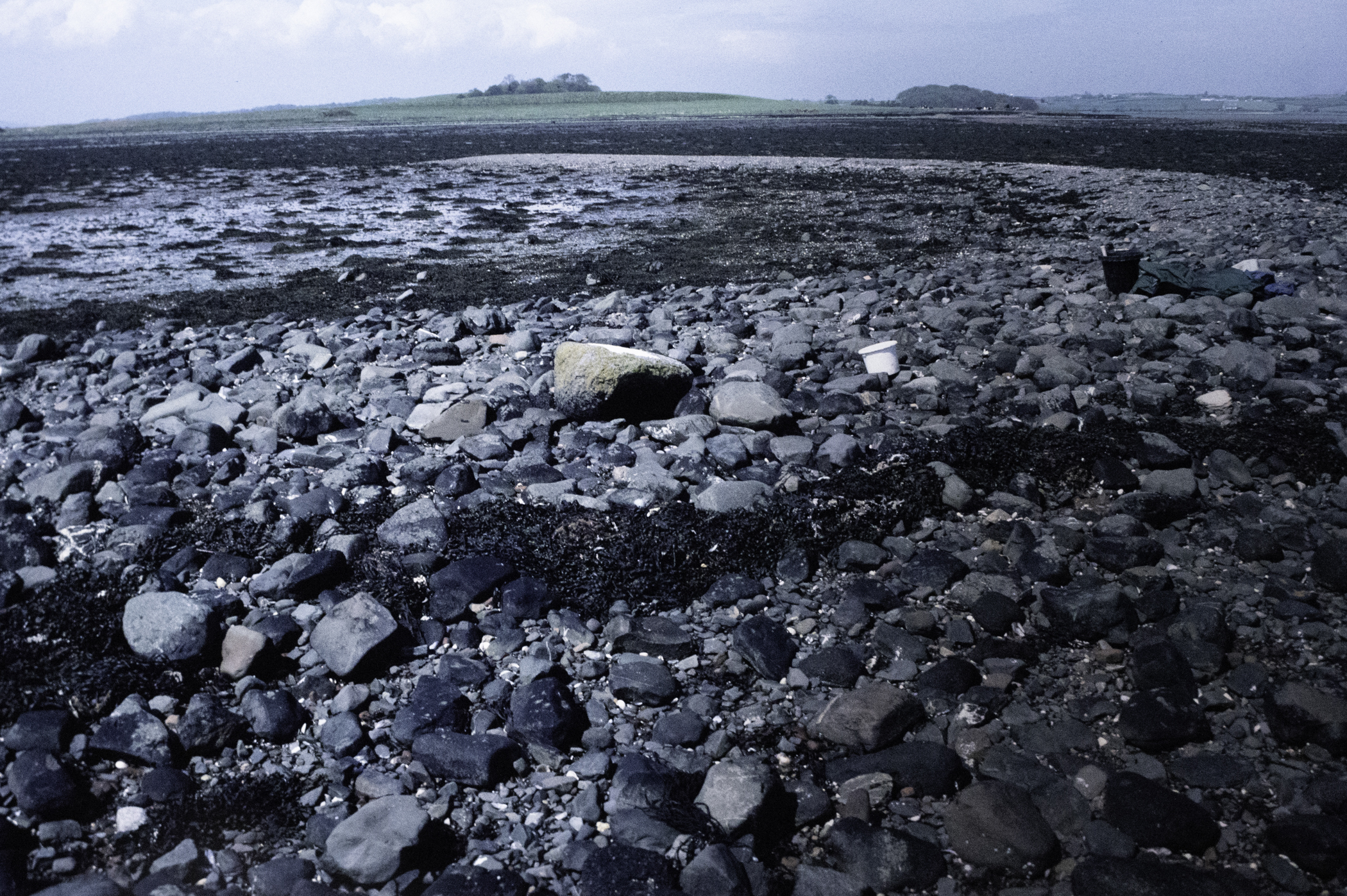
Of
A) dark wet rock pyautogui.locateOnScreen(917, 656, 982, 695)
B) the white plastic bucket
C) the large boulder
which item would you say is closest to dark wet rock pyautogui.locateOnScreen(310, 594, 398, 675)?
dark wet rock pyautogui.locateOnScreen(917, 656, 982, 695)

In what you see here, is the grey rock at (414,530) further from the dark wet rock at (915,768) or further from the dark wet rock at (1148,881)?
A: the dark wet rock at (1148,881)

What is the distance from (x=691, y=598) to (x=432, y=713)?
4.53ft

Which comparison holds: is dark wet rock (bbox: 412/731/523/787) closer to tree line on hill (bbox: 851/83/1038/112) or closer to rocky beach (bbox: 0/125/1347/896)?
rocky beach (bbox: 0/125/1347/896)

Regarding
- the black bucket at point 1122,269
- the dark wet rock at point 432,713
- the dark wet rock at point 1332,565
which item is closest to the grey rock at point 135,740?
the dark wet rock at point 432,713

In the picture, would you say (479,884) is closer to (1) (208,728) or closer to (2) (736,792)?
(2) (736,792)

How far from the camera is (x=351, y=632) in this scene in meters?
3.76

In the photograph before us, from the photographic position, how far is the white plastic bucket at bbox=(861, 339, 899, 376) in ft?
23.1

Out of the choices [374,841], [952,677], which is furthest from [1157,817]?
[374,841]

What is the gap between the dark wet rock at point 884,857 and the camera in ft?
8.90

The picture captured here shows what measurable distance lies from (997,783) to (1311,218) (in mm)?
14637

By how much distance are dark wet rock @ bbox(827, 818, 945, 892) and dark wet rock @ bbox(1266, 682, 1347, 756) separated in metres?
1.45

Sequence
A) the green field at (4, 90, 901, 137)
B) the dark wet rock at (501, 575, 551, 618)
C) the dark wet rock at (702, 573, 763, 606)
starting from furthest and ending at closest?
1. the green field at (4, 90, 901, 137)
2. the dark wet rock at (702, 573, 763, 606)
3. the dark wet rock at (501, 575, 551, 618)

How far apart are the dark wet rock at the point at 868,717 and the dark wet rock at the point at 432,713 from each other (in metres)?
1.40

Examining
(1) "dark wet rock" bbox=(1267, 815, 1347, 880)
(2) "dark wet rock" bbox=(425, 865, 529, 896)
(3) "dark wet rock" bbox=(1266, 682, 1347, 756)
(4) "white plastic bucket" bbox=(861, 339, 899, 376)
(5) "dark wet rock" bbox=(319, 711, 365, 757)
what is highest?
(4) "white plastic bucket" bbox=(861, 339, 899, 376)
